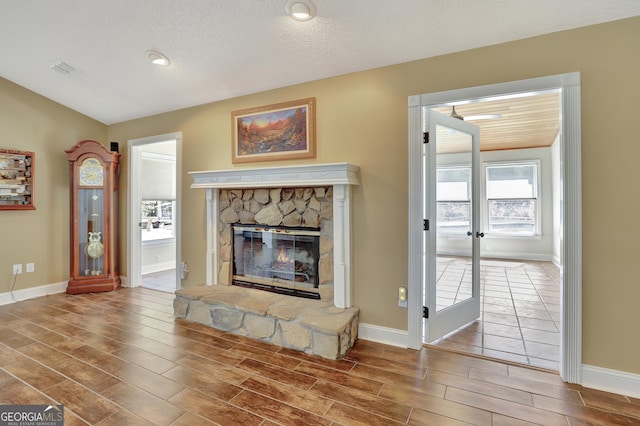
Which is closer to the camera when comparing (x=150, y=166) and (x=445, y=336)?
(x=445, y=336)

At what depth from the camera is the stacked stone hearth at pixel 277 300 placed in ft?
8.52

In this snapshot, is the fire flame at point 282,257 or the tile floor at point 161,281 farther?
the tile floor at point 161,281

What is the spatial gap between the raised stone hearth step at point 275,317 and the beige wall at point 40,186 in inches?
94.6

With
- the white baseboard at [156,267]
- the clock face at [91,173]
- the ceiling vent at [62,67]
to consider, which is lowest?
the white baseboard at [156,267]

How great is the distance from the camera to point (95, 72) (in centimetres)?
346

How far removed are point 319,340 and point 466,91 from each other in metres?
2.33

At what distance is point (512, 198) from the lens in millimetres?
7152

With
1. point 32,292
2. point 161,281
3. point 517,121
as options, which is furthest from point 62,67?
point 517,121

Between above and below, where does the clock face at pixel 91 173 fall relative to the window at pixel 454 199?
above

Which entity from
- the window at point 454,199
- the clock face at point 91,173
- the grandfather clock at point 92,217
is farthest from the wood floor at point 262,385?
the clock face at point 91,173

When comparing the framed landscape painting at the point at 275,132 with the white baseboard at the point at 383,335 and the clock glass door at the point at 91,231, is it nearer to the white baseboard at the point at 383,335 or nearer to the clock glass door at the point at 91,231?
the white baseboard at the point at 383,335

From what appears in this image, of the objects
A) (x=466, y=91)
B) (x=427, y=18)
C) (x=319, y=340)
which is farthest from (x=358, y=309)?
(x=427, y=18)

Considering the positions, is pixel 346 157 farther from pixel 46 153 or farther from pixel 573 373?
pixel 46 153

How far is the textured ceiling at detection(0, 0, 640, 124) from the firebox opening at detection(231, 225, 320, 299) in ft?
5.22
